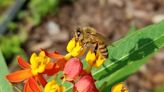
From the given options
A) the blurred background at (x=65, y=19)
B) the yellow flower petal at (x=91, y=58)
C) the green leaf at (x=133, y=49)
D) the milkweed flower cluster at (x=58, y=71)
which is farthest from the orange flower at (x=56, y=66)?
the blurred background at (x=65, y=19)

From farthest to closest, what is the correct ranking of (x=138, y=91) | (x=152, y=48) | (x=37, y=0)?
(x=37, y=0), (x=138, y=91), (x=152, y=48)

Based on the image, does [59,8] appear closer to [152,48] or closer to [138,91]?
[138,91]

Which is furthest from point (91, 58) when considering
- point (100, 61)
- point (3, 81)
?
point (3, 81)

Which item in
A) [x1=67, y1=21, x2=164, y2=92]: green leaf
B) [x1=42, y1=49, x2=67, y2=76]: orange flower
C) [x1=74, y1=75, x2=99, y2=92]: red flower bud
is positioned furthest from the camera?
[x1=67, y1=21, x2=164, y2=92]: green leaf

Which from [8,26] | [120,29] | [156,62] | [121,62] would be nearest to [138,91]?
[156,62]

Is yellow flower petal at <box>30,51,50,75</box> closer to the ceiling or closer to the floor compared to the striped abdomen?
closer to the ceiling

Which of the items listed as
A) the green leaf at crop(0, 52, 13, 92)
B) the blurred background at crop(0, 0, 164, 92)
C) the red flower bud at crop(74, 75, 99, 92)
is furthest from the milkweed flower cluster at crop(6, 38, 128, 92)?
the blurred background at crop(0, 0, 164, 92)

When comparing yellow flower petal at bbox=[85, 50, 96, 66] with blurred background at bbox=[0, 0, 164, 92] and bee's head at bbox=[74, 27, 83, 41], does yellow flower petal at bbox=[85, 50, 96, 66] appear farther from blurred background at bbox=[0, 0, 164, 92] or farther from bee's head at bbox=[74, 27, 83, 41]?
blurred background at bbox=[0, 0, 164, 92]
